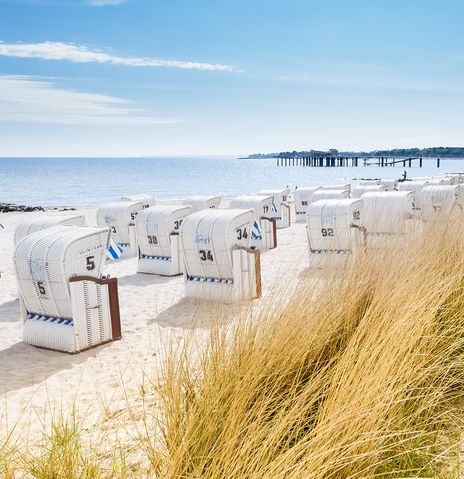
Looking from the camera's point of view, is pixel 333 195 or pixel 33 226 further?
pixel 333 195

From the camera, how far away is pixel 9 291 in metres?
11.5

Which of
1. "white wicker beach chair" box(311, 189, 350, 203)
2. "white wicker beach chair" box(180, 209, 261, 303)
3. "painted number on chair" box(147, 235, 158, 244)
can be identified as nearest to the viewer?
"white wicker beach chair" box(180, 209, 261, 303)

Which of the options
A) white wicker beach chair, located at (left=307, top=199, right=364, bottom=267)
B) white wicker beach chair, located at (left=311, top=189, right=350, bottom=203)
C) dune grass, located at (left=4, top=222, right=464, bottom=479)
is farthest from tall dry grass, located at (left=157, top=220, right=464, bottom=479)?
white wicker beach chair, located at (left=311, top=189, right=350, bottom=203)

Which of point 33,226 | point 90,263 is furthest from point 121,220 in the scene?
point 90,263

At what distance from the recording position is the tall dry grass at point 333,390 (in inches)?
96.4

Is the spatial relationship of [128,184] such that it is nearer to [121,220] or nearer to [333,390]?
[121,220]

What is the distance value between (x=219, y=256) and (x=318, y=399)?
21.7ft

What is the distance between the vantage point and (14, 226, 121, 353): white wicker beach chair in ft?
23.4

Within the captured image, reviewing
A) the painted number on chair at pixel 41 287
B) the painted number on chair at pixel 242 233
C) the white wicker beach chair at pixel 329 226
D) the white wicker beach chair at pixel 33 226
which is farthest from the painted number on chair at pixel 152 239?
the painted number on chair at pixel 41 287

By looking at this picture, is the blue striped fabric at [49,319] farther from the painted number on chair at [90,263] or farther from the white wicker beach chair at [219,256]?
the white wicker beach chair at [219,256]

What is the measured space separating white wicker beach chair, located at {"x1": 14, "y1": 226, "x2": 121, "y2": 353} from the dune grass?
12.7 ft

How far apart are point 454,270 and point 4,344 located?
6432mm

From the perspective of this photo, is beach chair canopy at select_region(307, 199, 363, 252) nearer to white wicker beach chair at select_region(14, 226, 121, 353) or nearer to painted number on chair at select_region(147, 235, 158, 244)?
painted number on chair at select_region(147, 235, 158, 244)

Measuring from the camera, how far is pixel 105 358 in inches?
274
